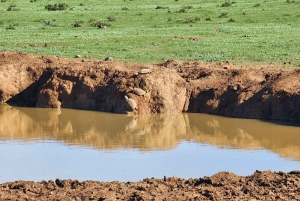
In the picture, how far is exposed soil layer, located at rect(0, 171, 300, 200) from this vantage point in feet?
39.1

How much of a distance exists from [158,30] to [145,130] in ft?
48.0

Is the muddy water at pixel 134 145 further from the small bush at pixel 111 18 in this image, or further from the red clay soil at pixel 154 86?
the small bush at pixel 111 18

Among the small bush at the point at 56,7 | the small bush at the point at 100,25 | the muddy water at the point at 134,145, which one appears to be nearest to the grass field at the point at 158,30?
the small bush at the point at 100,25

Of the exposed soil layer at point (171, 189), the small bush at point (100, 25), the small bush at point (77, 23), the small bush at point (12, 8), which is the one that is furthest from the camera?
→ the small bush at point (12, 8)

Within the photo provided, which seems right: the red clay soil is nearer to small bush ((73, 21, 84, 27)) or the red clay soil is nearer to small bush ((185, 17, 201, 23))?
small bush ((73, 21, 84, 27))

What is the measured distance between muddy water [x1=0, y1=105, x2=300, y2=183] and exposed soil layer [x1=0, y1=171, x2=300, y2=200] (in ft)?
4.18

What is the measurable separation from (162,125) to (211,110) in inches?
72.4

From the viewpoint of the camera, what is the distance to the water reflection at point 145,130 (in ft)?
57.1

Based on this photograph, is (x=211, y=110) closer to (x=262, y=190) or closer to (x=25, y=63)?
(x=25, y=63)

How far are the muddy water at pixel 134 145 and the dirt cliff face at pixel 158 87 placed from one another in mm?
509

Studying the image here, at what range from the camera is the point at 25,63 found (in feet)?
78.0

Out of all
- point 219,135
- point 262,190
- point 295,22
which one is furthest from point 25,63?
point 295,22

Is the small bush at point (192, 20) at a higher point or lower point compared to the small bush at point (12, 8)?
lower

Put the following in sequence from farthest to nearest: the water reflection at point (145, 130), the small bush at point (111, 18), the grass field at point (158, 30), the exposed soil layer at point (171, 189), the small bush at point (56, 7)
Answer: the small bush at point (56, 7), the small bush at point (111, 18), the grass field at point (158, 30), the water reflection at point (145, 130), the exposed soil layer at point (171, 189)
